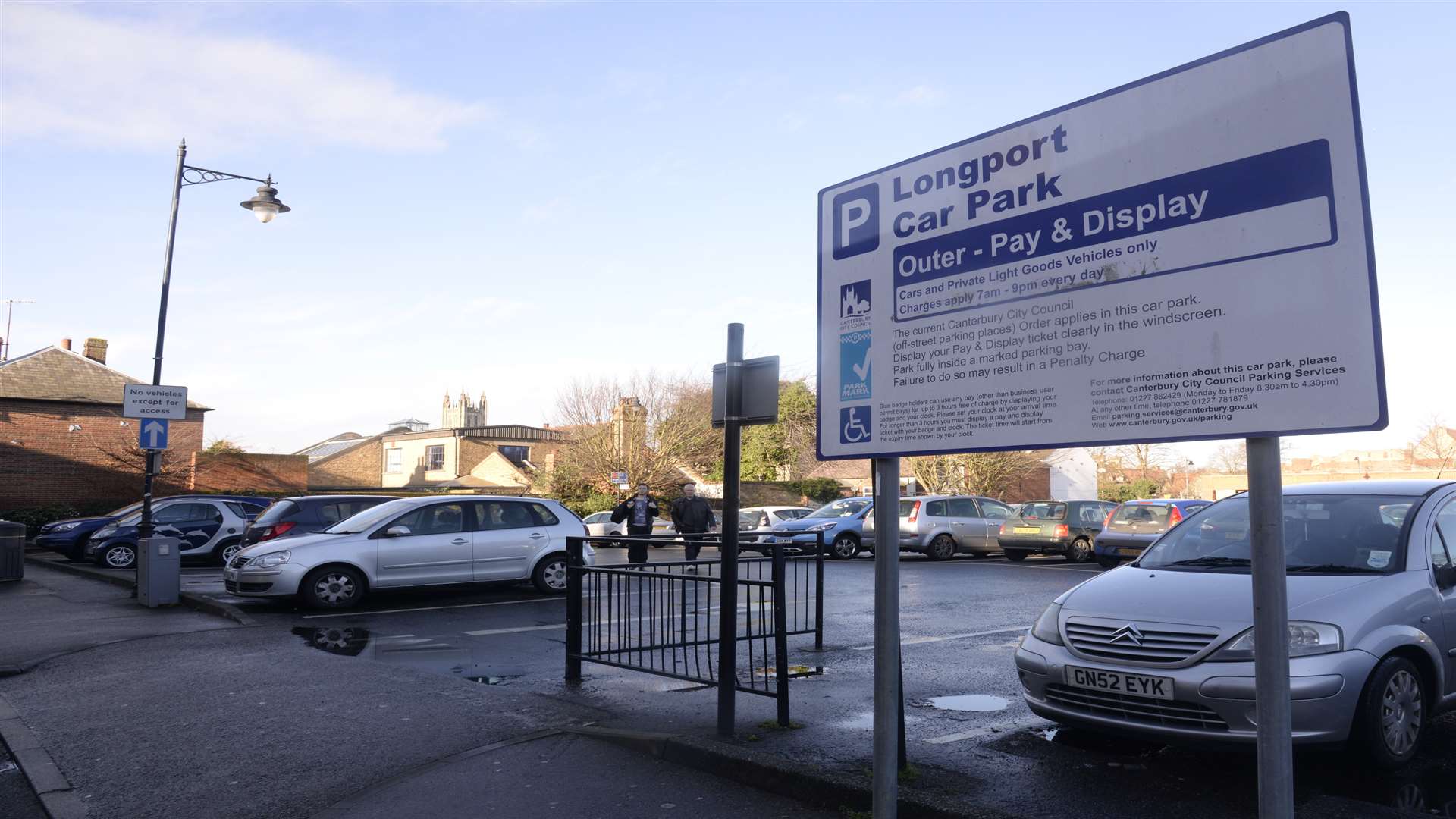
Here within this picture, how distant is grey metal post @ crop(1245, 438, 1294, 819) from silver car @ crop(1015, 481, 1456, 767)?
2.19m

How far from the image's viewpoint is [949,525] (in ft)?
80.3

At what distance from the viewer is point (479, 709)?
23.2 ft

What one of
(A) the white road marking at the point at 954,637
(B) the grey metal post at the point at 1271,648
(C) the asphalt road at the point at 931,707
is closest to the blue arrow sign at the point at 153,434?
(C) the asphalt road at the point at 931,707

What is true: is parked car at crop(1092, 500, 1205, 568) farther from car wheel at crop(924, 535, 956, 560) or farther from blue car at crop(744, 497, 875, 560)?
blue car at crop(744, 497, 875, 560)

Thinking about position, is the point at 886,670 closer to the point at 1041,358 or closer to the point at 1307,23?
the point at 1041,358

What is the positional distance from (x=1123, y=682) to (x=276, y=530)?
14322 mm

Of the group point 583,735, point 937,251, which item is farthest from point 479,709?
point 937,251

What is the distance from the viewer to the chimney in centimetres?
4400

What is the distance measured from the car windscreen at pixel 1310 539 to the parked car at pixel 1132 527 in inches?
564

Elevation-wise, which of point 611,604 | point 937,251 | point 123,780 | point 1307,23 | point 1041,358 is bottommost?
point 123,780

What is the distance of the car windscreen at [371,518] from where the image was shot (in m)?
13.7

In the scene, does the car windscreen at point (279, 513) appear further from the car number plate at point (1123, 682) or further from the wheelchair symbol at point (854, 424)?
the wheelchair symbol at point (854, 424)

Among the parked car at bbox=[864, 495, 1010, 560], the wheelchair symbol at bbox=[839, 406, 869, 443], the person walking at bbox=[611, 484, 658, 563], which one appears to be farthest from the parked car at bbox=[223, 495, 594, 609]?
the parked car at bbox=[864, 495, 1010, 560]

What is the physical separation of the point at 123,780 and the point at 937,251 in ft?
17.2
